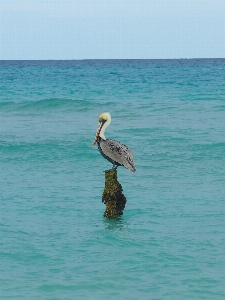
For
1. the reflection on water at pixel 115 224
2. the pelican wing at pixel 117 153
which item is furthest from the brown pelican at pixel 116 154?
the reflection on water at pixel 115 224

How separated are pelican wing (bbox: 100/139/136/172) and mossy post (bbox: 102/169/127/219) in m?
0.19

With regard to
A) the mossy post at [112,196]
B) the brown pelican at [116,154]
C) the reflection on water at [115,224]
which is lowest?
the reflection on water at [115,224]

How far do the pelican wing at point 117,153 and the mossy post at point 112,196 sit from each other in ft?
0.63

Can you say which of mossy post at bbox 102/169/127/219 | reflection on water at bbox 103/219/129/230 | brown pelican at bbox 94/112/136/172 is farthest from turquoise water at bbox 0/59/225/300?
brown pelican at bbox 94/112/136/172

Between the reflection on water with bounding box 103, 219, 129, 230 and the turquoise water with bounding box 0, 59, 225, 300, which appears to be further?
the reflection on water with bounding box 103, 219, 129, 230

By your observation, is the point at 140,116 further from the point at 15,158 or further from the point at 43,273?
the point at 43,273

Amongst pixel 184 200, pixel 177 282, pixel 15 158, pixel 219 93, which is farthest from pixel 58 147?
pixel 219 93

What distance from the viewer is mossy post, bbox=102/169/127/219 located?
32.6 feet

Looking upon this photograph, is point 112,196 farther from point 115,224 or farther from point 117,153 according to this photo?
point 117,153

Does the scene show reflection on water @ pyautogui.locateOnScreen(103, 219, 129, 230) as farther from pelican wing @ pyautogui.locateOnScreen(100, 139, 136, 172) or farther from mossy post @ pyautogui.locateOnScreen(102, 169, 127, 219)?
pelican wing @ pyautogui.locateOnScreen(100, 139, 136, 172)

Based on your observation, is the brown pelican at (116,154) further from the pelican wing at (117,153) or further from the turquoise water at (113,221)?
the turquoise water at (113,221)

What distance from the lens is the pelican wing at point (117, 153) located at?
32.6 feet

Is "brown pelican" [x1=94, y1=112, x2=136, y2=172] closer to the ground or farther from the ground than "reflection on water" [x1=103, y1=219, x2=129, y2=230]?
farther from the ground

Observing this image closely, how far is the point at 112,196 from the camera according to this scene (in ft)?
33.0
